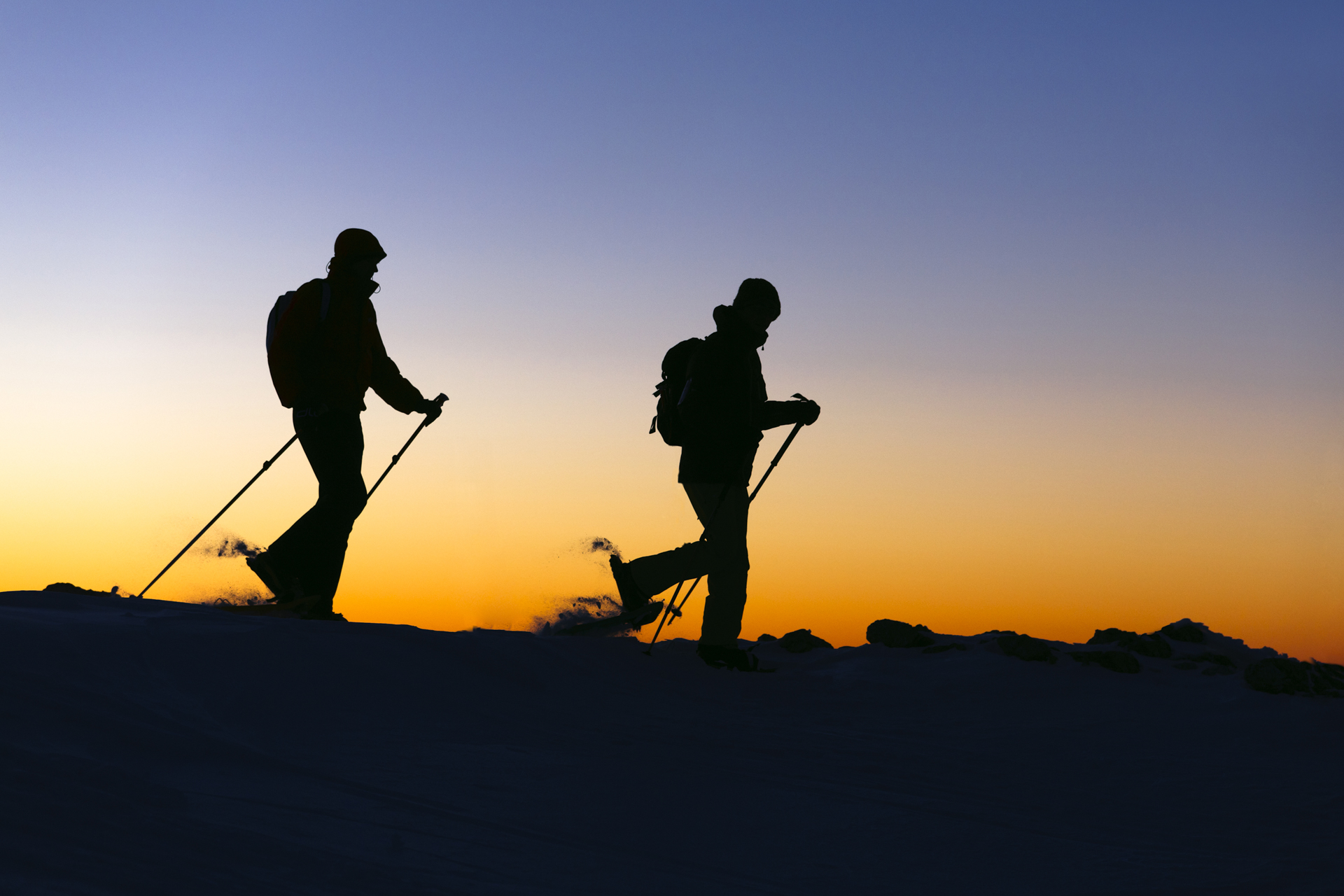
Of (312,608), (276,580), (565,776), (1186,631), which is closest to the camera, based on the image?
(565,776)

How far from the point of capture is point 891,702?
17.5ft

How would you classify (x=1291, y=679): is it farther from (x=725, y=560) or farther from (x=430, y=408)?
(x=430, y=408)

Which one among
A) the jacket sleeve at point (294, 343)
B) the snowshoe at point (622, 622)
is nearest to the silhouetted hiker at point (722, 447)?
the snowshoe at point (622, 622)

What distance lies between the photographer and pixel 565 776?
321 centimetres

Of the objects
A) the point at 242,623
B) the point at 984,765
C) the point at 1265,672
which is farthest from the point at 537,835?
the point at 1265,672

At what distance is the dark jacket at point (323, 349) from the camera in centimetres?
576

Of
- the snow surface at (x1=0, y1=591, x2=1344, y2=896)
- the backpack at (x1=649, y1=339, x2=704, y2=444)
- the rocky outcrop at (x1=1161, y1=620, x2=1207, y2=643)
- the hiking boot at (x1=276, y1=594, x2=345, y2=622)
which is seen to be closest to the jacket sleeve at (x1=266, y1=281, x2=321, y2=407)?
the hiking boot at (x1=276, y1=594, x2=345, y2=622)

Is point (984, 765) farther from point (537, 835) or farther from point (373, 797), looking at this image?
point (373, 797)

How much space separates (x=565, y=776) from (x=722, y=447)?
2.88 meters

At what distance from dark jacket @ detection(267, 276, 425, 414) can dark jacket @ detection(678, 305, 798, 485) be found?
1.80m

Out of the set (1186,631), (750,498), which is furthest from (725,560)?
(1186,631)

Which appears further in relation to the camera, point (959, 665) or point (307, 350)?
point (959, 665)

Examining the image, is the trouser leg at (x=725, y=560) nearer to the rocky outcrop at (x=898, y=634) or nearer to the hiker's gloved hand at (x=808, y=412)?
the hiker's gloved hand at (x=808, y=412)

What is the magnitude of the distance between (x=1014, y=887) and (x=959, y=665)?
11.9 ft
